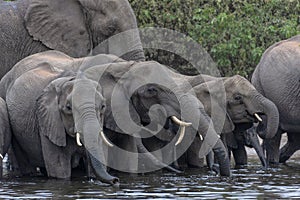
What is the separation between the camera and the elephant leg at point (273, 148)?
1880cm

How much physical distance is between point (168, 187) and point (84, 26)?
14.7 feet

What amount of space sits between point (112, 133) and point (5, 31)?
358cm

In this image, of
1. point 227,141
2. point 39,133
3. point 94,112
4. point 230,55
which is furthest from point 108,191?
point 230,55

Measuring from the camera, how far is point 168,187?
1410 centimetres

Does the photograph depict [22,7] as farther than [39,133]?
Yes

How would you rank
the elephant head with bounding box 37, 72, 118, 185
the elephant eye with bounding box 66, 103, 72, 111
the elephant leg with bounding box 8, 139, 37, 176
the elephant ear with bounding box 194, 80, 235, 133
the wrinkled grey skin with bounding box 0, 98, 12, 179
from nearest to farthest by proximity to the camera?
the elephant head with bounding box 37, 72, 118, 185, the elephant eye with bounding box 66, 103, 72, 111, the wrinkled grey skin with bounding box 0, 98, 12, 179, the elephant leg with bounding box 8, 139, 37, 176, the elephant ear with bounding box 194, 80, 235, 133

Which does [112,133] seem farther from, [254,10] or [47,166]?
[254,10]

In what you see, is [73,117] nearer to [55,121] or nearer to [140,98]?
[55,121]

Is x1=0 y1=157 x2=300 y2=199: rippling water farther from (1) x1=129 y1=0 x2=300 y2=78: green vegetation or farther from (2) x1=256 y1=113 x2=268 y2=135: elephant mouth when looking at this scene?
(1) x1=129 y1=0 x2=300 y2=78: green vegetation

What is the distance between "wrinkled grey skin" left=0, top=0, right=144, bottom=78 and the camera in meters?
17.6

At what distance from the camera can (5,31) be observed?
1845 centimetres

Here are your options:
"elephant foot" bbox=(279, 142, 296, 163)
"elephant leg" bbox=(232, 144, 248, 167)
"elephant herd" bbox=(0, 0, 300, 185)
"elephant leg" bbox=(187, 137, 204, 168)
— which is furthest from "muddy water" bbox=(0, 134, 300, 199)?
"elephant foot" bbox=(279, 142, 296, 163)

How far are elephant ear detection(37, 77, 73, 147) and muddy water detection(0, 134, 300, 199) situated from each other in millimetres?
528

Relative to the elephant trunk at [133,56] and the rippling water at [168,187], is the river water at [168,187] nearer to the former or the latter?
the rippling water at [168,187]
